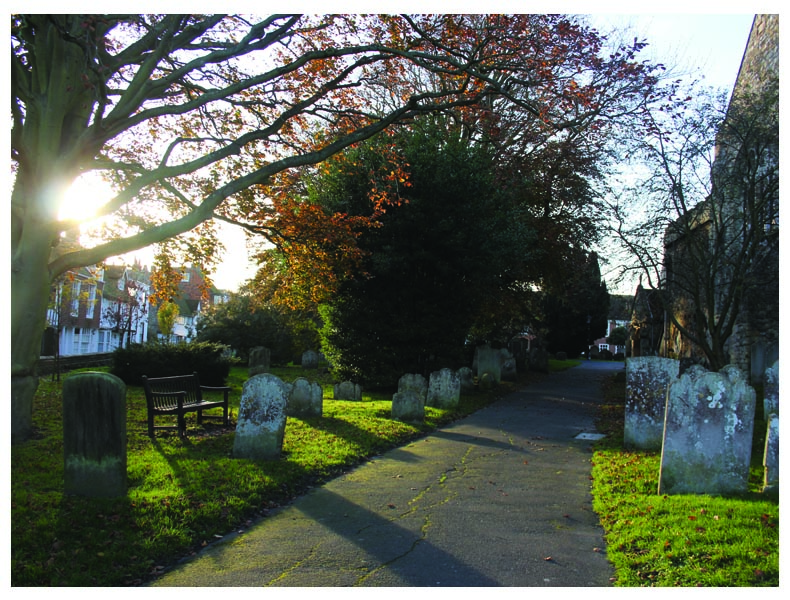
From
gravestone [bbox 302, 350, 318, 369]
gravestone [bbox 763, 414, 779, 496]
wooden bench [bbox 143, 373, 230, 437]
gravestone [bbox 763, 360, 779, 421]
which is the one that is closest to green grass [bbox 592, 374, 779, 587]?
gravestone [bbox 763, 414, 779, 496]

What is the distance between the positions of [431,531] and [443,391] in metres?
10.4

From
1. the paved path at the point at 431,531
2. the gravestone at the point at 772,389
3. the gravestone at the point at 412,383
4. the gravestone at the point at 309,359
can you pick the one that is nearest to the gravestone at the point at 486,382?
the gravestone at the point at 412,383

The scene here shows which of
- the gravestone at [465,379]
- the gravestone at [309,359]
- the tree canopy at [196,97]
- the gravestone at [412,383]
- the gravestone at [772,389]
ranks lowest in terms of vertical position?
the gravestone at [309,359]

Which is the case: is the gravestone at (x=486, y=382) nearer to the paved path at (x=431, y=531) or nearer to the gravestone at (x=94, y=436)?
the paved path at (x=431, y=531)

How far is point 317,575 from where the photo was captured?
480cm

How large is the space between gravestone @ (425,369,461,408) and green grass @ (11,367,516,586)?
3.50m

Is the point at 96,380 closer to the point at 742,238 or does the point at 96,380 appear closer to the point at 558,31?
the point at 558,31

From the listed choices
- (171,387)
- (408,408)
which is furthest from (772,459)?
(171,387)

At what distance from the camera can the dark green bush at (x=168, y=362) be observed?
21.3m

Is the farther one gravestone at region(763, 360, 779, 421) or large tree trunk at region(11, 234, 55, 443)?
gravestone at region(763, 360, 779, 421)

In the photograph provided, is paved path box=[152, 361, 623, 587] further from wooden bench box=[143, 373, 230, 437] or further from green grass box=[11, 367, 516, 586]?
wooden bench box=[143, 373, 230, 437]

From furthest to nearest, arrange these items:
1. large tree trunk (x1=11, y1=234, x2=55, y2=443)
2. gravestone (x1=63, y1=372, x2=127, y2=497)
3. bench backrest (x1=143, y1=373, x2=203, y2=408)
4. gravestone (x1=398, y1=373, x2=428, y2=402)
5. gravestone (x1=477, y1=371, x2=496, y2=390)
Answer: gravestone (x1=477, y1=371, x2=496, y2=390) → gravestone (x1=398, y1=373, x2=428, y2=402) → bench backrest (x1=143, y1=373, x2=203, y2=408) → large tree trunk (x1=11, y1=234, x2=55, y2=443) → gravestone (x1=63, y1=372, x2=127, y2=497)

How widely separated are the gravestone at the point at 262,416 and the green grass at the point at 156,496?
31 centimetres

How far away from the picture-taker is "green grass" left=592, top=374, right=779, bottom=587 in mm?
4742
